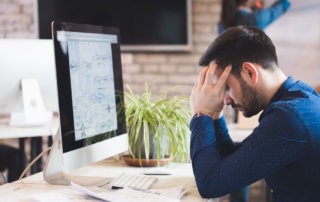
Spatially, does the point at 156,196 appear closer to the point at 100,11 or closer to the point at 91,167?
the point at 91,167

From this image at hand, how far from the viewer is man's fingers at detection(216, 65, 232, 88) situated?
1.40 m

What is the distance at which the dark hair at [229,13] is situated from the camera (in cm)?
319

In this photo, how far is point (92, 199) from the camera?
1308 mm

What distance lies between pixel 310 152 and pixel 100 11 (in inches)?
110

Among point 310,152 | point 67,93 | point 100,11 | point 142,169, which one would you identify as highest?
point 100,11

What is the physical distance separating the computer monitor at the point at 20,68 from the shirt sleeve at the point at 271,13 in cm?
146

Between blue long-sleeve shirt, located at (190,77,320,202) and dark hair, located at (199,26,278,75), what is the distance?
105mm

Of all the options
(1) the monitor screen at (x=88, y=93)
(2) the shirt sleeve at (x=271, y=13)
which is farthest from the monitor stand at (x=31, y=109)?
(2) the shirt sleeve at (x=271, y=13)

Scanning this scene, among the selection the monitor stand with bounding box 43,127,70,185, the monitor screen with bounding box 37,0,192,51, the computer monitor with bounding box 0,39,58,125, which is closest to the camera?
the monitor stand with bounding box 43,127,70,185

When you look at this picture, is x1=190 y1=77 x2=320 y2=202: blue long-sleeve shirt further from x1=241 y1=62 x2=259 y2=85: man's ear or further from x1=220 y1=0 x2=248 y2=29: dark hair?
x1=220 y1=0 x2=248 y2=29: dark hair

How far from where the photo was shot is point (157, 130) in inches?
68.4

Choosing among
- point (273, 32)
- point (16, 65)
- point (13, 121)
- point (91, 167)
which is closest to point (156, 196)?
point (91, 167)

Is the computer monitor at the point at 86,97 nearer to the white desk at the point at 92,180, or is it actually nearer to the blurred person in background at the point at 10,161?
the white desk at the point at 92,180

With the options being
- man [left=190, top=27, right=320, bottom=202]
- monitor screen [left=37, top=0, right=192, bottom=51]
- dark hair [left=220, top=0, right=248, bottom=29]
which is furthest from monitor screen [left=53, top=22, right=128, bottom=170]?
monitor screen [left=37, top=0, right=192, bottom=51]
